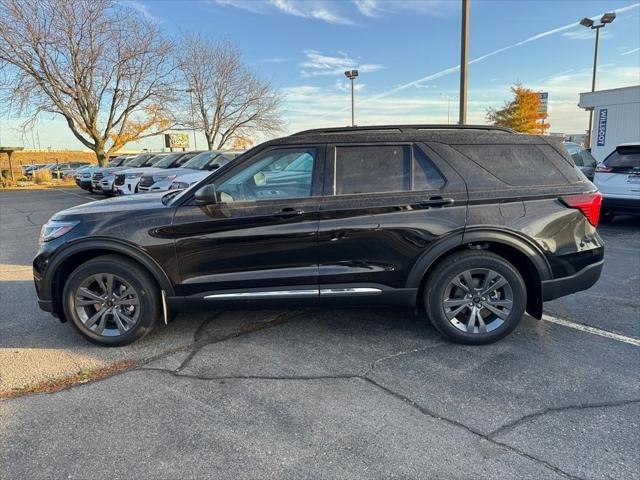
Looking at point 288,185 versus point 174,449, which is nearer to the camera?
point 174,449

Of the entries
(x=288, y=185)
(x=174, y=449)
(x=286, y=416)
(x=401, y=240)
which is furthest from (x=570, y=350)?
(x=174, y=449)

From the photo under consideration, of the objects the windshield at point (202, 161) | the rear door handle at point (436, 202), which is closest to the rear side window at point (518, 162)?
the rear door handle at point (436, 202)

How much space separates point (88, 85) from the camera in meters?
23.4

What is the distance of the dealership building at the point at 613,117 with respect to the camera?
20094 millimetres

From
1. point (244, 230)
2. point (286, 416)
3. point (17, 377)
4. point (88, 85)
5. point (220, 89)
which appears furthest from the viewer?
point (220, 89)

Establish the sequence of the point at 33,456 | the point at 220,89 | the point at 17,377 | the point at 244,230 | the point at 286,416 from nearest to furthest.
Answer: the point at 33,456
the point at 286,416
the point at 17,377
the point at 244,230
the point at 220,89

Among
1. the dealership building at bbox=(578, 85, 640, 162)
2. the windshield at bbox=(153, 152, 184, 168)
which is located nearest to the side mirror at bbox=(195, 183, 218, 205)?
the windshield at bbox=(153, 152, 184, 168)

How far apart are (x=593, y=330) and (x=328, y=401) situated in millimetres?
2700

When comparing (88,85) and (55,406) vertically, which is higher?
(88,85)

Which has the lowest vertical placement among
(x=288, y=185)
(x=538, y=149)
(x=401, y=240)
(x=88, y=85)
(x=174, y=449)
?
(x=174, y=449)

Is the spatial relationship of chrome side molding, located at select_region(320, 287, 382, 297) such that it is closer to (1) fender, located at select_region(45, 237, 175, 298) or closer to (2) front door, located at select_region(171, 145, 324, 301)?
(2) front door, located at select_region(171, 145, 324, 301)

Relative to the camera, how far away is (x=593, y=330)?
410 cm

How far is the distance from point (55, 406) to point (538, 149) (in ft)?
13.8

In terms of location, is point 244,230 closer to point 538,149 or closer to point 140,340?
point 140,340
